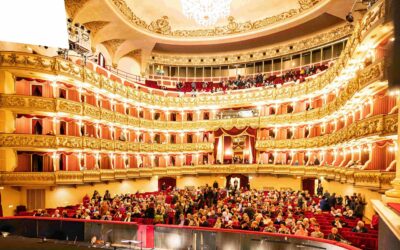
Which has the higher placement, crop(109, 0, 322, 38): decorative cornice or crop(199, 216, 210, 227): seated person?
crop(109, 0, 322, 38): decorative cornice

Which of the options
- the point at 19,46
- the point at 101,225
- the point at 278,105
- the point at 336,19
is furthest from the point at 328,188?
the point at 19,46

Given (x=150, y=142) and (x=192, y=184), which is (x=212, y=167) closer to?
(x=192, y=184)

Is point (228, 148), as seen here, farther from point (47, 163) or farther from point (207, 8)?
point (47, 163)

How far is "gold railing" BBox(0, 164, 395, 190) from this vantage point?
1252 centimetres

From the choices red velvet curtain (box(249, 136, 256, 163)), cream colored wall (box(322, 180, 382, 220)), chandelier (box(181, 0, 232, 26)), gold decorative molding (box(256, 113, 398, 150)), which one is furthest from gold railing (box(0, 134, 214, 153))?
cream colored wall (box(322, 180, 382, 220))

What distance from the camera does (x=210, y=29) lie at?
32.7 metres

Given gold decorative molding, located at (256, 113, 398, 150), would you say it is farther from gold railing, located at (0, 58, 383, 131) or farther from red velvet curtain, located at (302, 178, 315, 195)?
red velvet curtain, located at (302, 178, 315, 195)

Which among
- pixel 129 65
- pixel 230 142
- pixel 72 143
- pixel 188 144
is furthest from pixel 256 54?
pixel 72 143

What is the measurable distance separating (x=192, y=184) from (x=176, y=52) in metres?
16.2

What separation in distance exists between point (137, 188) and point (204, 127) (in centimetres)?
950

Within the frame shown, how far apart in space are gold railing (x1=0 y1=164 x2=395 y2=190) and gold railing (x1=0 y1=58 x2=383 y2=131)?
3.61 meters

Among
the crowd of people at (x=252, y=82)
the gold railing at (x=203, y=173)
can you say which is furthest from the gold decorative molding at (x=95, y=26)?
the gold railing at (x=203, y=173)

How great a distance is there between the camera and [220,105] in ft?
101

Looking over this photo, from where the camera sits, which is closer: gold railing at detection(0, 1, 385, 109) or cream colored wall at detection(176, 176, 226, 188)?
gold railing at detection(0, 1, 385, 109)
